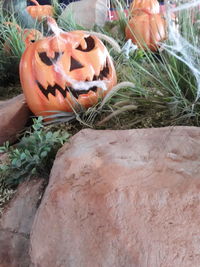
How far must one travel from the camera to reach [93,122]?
0.96 metres

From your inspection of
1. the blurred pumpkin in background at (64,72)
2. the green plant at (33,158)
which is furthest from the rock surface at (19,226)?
the blurred pumpkin in background at (64,72)

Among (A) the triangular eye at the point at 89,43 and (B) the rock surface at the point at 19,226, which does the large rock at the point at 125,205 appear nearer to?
(B) the rock surface at the point at 19,226

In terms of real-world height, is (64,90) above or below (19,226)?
above

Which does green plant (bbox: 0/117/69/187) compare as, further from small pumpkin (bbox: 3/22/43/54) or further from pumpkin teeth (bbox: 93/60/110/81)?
small pumpkin (bbox: 3/22/43/54)

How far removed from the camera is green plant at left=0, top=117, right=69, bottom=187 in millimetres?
789

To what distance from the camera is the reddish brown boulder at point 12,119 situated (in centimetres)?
104

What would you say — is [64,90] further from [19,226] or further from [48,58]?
[19,226]

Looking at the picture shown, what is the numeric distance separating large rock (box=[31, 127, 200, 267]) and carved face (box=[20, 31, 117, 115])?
298 mm

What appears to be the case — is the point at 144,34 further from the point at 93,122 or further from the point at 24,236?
the point at 24,236

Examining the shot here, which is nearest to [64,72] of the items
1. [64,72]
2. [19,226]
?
[64,72]

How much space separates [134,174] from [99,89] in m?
0.45

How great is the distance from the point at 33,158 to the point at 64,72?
291mm

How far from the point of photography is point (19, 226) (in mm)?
737

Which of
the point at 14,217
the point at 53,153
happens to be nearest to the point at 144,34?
the point at 53,153
